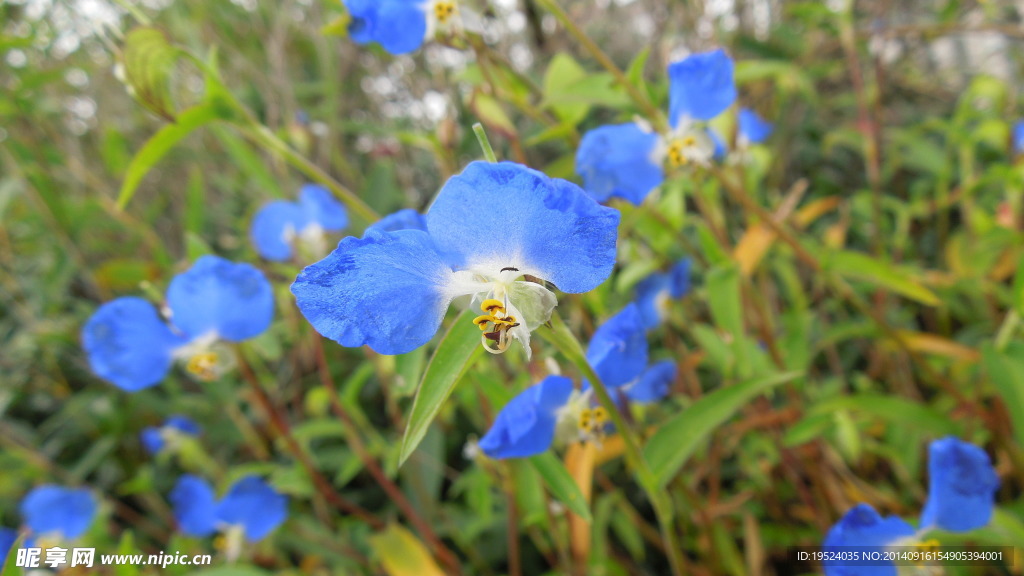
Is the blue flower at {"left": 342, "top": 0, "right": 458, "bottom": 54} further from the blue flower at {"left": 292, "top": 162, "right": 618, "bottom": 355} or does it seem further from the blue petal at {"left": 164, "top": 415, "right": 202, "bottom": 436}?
the blue petal at {"left": 164, "top": 415, "right": 202, "bottom": 436}

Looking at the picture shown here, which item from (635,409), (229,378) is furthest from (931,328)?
(229,378)

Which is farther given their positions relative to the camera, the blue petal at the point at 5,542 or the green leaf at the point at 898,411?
the blue petal at the point at 5,542

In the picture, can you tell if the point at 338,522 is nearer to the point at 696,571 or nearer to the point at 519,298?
the point at 696,571

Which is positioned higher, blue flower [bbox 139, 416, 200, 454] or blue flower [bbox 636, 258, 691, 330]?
blue flower [bbox 636, 258, 691, 330]

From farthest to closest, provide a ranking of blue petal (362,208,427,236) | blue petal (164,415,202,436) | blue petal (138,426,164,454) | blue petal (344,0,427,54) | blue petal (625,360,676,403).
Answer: blue petal (138,426,164,454) → blue petal (164,415,202,436) → blue petal (625,360,676,403) → blue petal (344,0,427,54) → blue petal (362,208,427,236)

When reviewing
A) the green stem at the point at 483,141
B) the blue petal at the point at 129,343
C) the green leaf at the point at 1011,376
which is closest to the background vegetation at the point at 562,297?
the green leaf at the point at 1011,376

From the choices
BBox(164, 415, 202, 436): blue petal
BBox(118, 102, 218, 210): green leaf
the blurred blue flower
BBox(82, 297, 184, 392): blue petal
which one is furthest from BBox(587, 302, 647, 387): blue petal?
the blurred blue flower

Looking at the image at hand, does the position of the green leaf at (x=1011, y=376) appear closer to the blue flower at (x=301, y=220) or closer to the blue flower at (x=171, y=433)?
the blue flower at (x=301, y=220)
